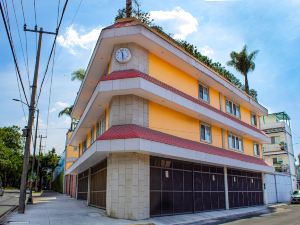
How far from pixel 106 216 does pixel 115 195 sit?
146cm

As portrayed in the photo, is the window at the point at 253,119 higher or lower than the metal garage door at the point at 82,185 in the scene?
higher

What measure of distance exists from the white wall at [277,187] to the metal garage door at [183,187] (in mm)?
12860

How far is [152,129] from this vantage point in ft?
59.9

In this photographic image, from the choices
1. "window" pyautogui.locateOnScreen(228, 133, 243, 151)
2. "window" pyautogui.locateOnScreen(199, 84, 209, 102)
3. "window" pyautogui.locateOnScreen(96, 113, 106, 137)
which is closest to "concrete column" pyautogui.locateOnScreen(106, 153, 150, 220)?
"window" pyautogui.locateOnScreen(96, 113, 106, 137)

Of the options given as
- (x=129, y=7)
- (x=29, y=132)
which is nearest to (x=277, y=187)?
(x=129, y=7)

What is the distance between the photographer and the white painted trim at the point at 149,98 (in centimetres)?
1697

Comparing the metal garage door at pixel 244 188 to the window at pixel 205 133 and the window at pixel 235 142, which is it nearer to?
the window at pixel 235 142

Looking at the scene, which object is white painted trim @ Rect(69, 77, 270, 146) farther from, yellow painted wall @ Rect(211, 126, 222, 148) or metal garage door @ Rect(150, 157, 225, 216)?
metal garage door @ Rect(150, 157, 225, 216)

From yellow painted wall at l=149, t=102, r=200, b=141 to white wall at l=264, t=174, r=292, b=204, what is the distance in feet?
52.7

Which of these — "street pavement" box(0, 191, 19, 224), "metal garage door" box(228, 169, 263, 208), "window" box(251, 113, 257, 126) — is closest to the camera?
"street pavement" box(0, 191, 19, 224)

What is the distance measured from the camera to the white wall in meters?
34.9

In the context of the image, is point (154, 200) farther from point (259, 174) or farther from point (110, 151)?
point (259, 174)

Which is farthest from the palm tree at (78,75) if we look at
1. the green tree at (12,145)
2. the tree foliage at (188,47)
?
→ the green tree at (12,145)

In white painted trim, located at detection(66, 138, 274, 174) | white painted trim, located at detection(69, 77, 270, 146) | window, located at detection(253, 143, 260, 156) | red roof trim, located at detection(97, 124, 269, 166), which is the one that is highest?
white painted trim, located at detection(69, 77, 270, 146)
